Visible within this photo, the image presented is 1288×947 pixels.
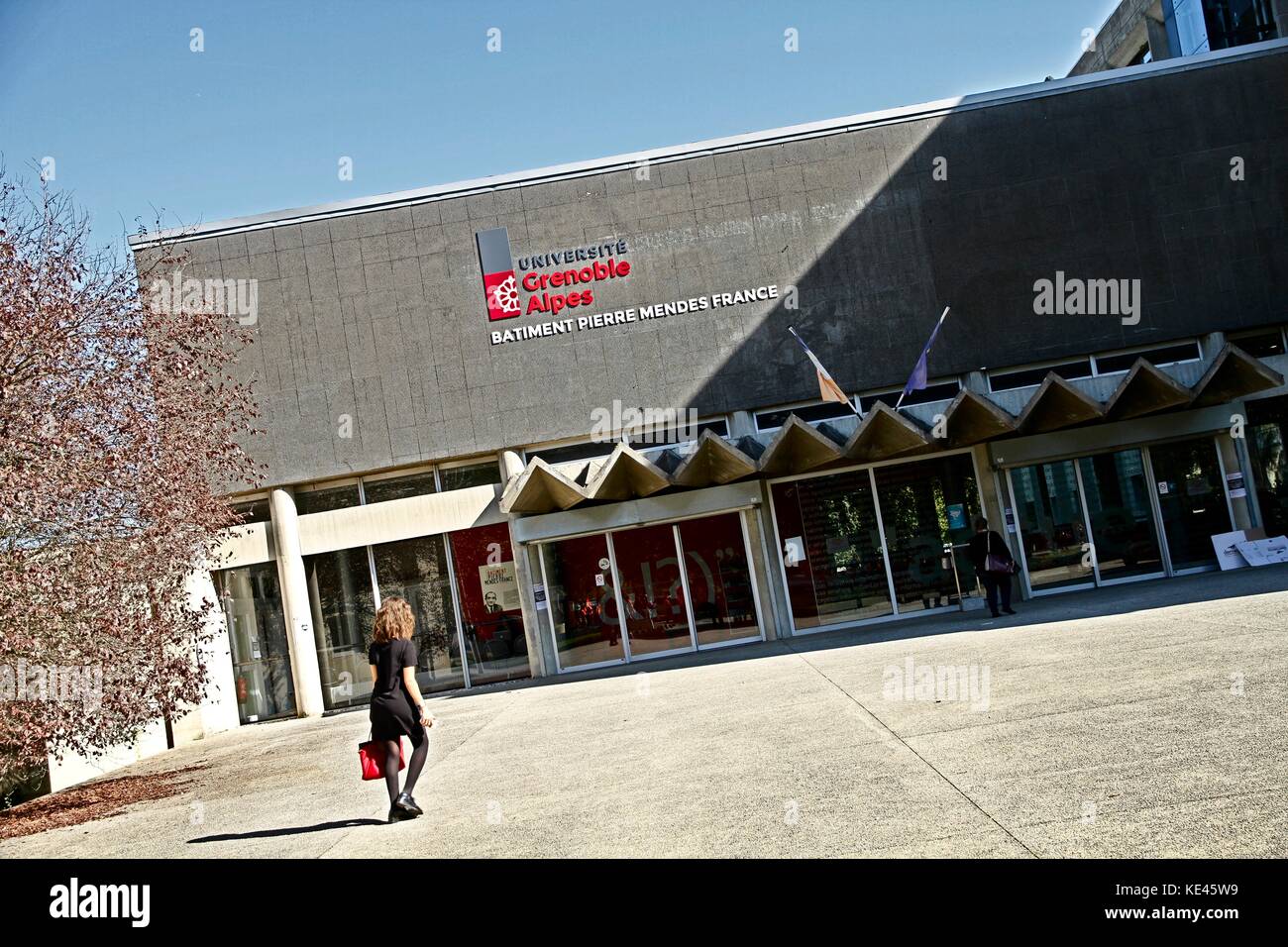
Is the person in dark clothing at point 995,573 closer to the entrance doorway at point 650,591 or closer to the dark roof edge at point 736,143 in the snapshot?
the entrance doorway at point 650,591

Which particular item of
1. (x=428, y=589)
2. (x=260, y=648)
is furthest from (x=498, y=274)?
(x=260, y=648)

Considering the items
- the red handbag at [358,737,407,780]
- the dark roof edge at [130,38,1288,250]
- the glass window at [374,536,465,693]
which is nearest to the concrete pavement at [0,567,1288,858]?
the red handbag at [358,737,407,780]

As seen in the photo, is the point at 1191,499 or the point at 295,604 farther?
the point at 295,604

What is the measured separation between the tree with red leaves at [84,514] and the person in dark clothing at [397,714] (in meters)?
4.05

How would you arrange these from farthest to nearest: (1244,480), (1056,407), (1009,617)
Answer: (1244,480)
(1056,407)
(1009,617)

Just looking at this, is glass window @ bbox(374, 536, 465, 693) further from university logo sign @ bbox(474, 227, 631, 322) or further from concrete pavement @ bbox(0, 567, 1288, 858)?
concrete pavement @ bbox(0, 567, 1288, 858)

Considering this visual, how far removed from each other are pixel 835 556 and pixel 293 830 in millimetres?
14390

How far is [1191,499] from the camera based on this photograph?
2209cm

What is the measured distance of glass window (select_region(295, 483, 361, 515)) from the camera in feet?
74.5

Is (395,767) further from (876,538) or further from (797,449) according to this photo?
(876,538)

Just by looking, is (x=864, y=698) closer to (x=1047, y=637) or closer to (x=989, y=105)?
(x=1047, y=637)

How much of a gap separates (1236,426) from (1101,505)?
9.40 feet

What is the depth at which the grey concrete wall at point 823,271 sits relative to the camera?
22188 mm

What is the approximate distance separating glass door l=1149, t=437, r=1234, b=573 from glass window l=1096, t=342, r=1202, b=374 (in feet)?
5.20
